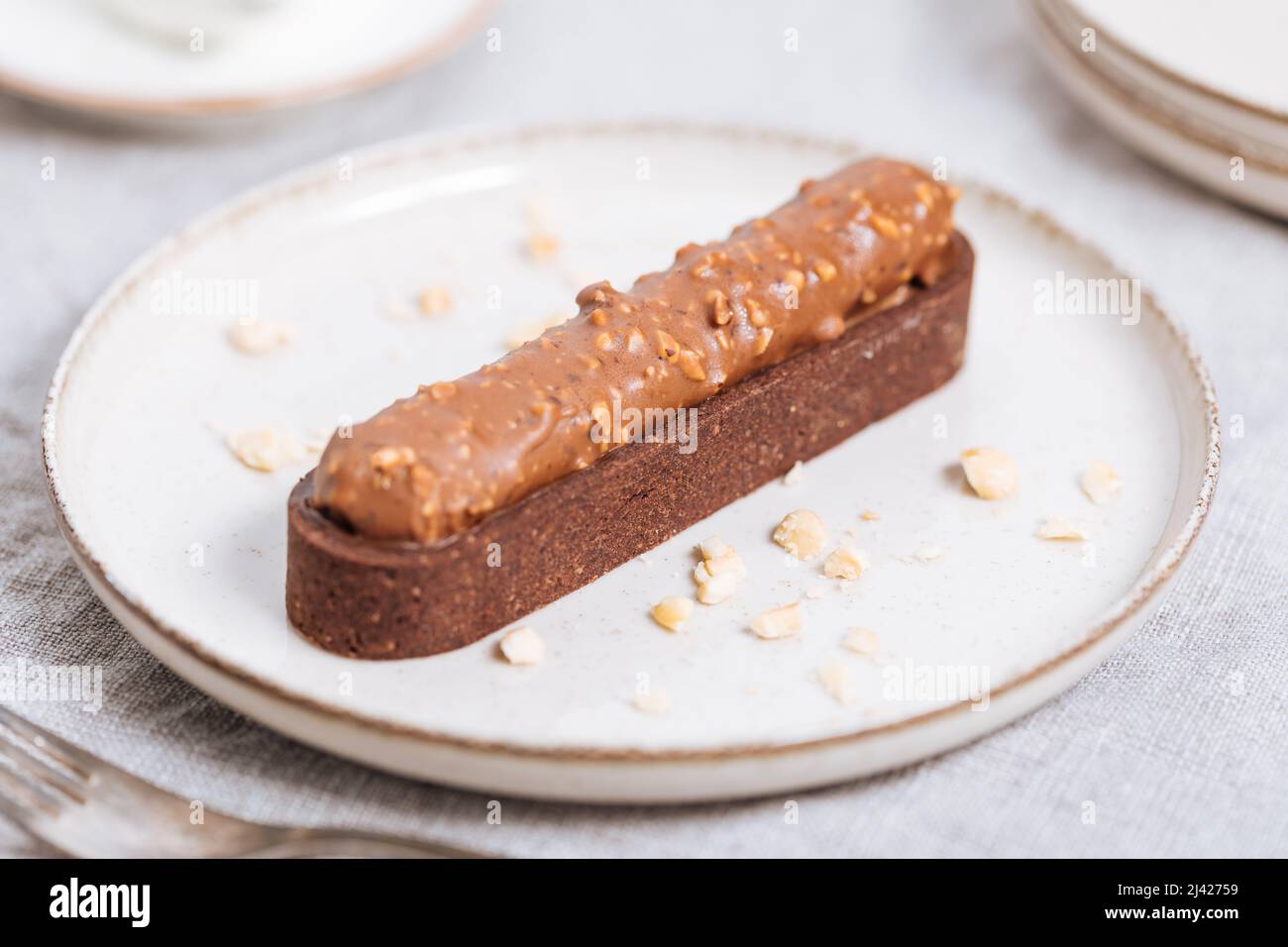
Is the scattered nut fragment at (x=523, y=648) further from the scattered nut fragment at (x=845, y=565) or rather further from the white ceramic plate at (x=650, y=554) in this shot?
the scattered nut fragment at (x=845, y=565)

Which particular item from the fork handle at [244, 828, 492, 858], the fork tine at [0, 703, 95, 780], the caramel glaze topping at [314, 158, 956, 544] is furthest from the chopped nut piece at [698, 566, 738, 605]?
the fork tine at [0, 703, 95, 780]

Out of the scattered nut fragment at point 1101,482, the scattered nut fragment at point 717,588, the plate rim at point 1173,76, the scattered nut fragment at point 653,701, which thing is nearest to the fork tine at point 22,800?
the scattered nut fragment at point 653,701

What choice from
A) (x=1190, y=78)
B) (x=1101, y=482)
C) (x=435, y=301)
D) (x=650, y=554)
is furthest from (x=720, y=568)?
(x=1190, y=78)

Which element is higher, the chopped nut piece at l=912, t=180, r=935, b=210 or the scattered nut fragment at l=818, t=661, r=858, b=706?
the chopped nut piece at l=912, t=180, r=935, b=210

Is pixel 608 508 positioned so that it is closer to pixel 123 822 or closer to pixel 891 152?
pixel 123 822

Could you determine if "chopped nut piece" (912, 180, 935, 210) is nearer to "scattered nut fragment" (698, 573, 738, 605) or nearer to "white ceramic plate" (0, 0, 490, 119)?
"scattered nut fragment" (698, 573, 738, 605)

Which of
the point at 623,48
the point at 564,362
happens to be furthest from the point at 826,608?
the point at 623,48

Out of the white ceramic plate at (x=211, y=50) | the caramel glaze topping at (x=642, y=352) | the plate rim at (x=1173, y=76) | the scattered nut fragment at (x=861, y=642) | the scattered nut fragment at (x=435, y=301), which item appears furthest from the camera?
the white ceramic plate at (x=211, y=50)
